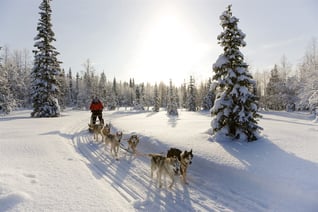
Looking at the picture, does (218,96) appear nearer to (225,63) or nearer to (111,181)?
(225,63)

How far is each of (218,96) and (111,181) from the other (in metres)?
7.04

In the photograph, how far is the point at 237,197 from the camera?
6.40 meters

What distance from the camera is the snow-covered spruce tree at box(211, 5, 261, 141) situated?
10.7 meters

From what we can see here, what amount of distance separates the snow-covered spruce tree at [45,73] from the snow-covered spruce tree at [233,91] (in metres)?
21.1

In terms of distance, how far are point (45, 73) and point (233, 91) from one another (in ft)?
74.6

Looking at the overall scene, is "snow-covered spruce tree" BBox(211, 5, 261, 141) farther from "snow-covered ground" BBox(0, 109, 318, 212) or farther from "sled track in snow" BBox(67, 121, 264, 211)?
"sled track in snow" BBox(67, 121, 264, 211)

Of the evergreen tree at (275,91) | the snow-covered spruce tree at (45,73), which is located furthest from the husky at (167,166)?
the evergreen tree at (275,91)

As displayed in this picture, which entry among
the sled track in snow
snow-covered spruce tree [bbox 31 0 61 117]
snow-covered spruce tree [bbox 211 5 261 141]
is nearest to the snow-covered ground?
the sled track in snow

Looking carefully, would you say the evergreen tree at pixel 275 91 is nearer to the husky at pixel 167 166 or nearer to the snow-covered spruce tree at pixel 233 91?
the snow-covered spruce tree at pixel 233 91

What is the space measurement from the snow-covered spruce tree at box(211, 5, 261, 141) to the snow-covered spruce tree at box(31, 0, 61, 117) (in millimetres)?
21073

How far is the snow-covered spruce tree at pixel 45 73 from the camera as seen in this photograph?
26.5 meters

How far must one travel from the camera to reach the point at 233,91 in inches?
434

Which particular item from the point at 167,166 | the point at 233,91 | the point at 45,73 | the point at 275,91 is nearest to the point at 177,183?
the point at 167,166

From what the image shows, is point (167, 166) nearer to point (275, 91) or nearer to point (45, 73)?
point (45, 73)
